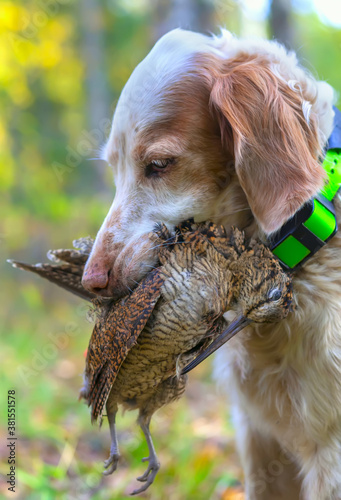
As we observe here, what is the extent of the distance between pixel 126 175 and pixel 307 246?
78cm

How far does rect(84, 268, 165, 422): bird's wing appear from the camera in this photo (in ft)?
6.26

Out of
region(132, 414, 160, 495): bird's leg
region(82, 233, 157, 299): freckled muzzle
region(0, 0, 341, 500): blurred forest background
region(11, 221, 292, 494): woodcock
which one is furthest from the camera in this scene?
region(0, 0, 341, 500): blurred forest background

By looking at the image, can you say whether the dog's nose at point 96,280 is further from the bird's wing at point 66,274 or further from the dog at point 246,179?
the bird's wing at point 66,274

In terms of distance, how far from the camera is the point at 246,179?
6.75 feet

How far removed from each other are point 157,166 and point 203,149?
0.63 ft

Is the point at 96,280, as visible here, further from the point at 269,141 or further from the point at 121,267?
the point at 269,141

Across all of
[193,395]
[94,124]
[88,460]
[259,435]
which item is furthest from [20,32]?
[259,435]

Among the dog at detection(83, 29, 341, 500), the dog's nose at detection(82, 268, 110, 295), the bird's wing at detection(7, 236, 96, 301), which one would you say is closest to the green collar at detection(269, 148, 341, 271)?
the dog at detection(83, 29, 341, 500)

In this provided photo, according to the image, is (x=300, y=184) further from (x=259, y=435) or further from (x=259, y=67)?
(x=259, y=435)

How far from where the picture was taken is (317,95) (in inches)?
91.0

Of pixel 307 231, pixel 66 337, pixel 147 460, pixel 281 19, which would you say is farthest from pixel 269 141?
pixel 281 19

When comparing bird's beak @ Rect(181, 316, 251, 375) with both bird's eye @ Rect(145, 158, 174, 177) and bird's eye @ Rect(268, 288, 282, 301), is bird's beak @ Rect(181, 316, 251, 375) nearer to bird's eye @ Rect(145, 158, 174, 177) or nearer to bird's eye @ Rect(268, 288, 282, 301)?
bird's eye @ Rect(268, 288, 282, 301)

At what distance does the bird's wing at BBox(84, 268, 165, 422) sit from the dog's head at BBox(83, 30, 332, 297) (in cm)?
10

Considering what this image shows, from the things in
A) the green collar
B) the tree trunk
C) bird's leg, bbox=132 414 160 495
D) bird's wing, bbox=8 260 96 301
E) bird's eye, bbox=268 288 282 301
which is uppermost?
the green collar
